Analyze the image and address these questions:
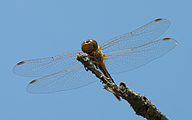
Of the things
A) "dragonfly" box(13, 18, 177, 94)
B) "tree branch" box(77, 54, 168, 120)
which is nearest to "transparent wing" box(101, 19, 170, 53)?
"dragonfly" box(13, 18, 177, 94)

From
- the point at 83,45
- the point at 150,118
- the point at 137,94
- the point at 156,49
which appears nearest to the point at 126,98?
the point at 137,94

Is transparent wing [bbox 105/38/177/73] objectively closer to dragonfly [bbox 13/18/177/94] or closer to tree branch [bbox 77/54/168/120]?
dragonfly [bbox 13/18/177/94]

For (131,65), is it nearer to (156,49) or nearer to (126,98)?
(156,49)

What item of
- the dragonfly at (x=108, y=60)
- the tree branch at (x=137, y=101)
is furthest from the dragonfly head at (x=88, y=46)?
the tree branch at (x=137, y=101)

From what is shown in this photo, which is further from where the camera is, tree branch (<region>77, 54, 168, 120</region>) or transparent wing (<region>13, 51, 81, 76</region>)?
transparent wing (<region>13, 51, 81, 76</region>)

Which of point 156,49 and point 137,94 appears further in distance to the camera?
point 156,49

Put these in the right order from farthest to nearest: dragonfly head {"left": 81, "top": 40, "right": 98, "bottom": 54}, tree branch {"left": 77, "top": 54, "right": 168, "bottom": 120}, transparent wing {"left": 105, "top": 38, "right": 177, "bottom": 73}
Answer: transparent wing {"left": 105, "top": 38, "right": 177, "bottom": 73} → dragonfly head {"left": 81, "top": 40, "right": 98, "bottom": 54} → tree branch {"left": 77, "top": 54, "right": 168, "bottom": 120}

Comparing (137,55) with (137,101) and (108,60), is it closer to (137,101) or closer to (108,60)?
(108,60)

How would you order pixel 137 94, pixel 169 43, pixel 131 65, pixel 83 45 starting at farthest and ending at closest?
pixel 131 65 < pixel 169 43 < pixel 83 45 < pixel 137 94
